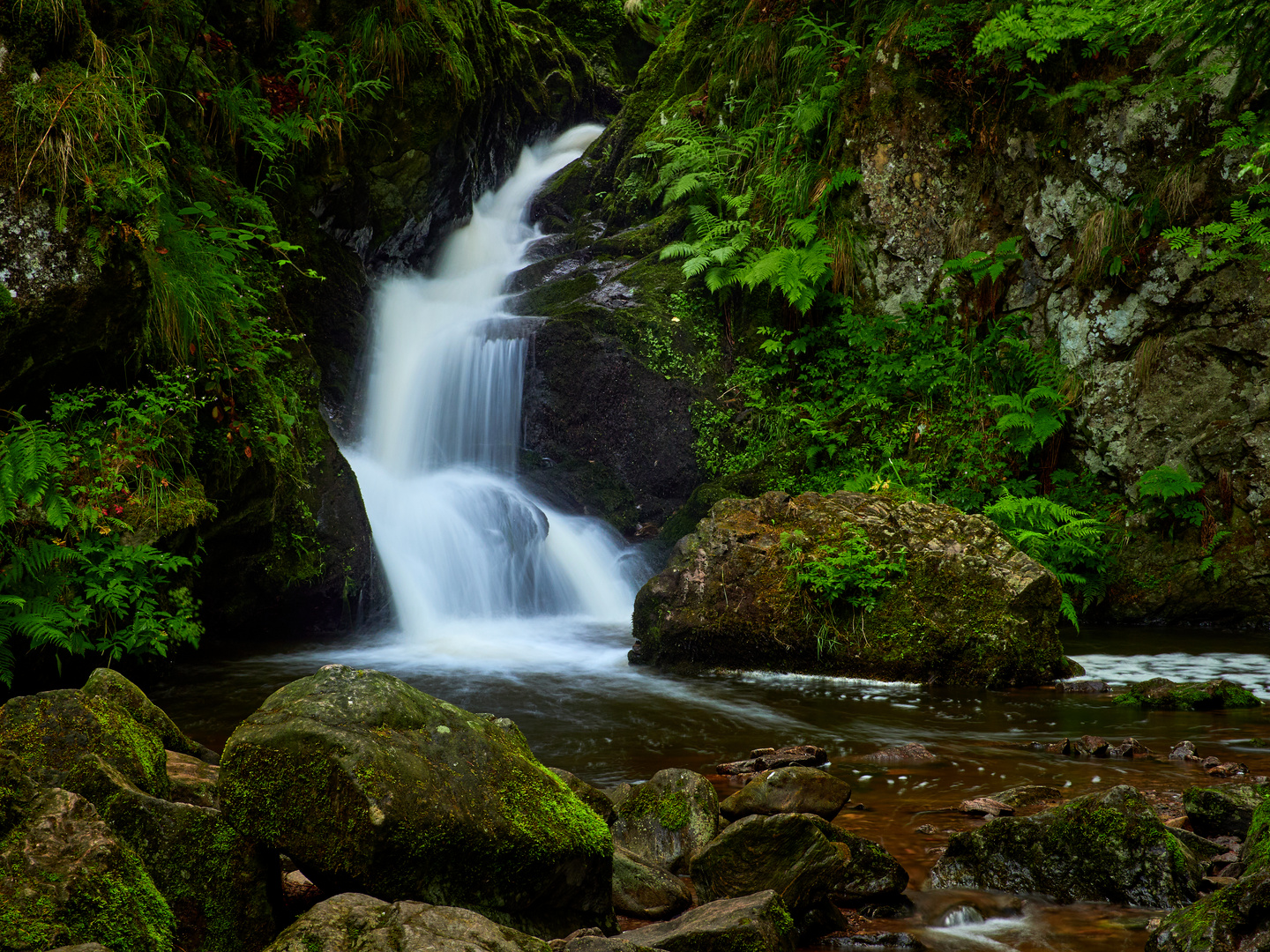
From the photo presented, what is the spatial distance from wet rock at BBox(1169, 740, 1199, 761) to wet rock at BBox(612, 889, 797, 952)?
3040mm

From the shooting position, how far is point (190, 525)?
5.85 meters

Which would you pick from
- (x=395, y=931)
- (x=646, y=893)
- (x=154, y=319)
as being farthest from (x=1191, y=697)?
(x=154, y=319)

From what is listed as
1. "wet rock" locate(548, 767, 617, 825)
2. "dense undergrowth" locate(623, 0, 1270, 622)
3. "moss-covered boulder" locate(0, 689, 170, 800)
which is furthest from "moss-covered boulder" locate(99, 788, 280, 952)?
"dense undergrowth" locate(623, 0, 1270, 622)

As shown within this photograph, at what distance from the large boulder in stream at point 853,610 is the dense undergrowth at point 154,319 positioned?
3751mm

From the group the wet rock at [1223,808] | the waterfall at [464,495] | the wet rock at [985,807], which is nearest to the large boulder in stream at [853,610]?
the waterfall at [464,495]

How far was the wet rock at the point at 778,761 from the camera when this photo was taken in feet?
14.4

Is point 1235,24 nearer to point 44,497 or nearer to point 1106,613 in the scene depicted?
point 44,497

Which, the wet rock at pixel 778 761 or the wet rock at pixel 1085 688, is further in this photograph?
the wet rock at pixel 1085 688

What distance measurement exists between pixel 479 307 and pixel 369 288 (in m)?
1.76

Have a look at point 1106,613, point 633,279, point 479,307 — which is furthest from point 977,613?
point 479,307

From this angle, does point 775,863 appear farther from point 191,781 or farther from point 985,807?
point 191,781

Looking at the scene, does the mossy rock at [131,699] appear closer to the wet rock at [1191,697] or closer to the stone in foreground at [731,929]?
the stone in foreground at [731,929]

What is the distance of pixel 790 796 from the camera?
11.5 feet

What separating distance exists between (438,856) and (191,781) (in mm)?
1248
